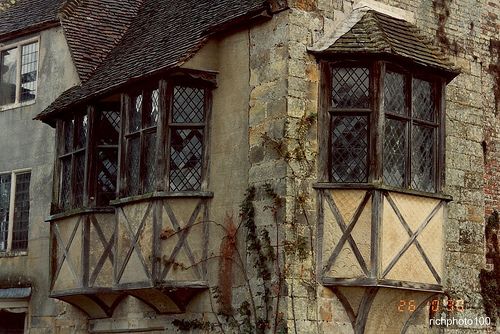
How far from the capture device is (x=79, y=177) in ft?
55.5

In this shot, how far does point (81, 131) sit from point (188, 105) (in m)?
2.83

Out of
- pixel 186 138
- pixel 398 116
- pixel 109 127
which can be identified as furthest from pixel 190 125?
pixel 398 116

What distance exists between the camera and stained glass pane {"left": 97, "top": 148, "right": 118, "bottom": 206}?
1655 centimetres

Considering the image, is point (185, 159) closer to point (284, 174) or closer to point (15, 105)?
point (284, 174)

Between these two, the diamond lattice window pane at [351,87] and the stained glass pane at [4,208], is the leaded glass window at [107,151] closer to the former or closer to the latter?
the stained glass pane at [4,208]

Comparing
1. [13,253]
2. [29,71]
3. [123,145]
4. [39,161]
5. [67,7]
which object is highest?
[67,7]

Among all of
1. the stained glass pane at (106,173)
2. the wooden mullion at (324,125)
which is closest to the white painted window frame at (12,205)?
the stained glass pane at (106,173)

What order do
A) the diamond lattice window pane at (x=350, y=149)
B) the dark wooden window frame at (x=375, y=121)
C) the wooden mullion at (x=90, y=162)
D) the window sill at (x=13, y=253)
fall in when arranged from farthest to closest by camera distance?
the window sill at (x=13, y=253) → the wooden mullion at (x=90, y=162) → the diamond lattice window pane at (x=350, y=149) → the dark wooden window frame at (x=375, y=121)

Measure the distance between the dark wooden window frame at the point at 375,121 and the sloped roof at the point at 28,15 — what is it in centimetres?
696

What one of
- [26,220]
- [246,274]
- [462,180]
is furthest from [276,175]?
[26,220]

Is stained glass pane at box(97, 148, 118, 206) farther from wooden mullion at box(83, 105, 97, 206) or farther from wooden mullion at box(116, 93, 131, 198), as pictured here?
wooden mullion at box(116, 93, 131, 198)

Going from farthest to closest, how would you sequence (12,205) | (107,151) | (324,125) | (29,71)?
(29,71), (12,205), (107,151), (324,125)

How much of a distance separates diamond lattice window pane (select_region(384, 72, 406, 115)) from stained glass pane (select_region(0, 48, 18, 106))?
877cm

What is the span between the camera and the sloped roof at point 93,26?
719 inches
